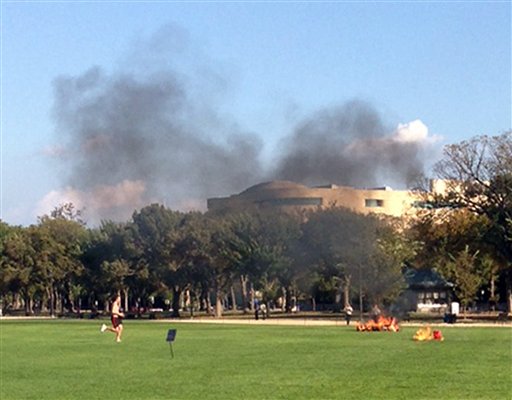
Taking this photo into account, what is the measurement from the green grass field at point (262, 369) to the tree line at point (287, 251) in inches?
1487

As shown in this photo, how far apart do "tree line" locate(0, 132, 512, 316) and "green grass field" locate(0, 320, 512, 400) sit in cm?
3778

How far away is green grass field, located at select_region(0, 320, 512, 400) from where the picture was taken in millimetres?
22047

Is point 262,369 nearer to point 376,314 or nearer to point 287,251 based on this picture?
point 376,314

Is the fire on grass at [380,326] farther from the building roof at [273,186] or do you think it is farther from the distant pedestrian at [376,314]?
the building roof at [273,186]

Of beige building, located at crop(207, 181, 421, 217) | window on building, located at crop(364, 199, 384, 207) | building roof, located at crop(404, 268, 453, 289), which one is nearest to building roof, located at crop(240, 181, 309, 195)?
beige building, located at crop(207, 181, 421, 217)

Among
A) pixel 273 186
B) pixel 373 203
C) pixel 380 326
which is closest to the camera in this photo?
pixel 380 326

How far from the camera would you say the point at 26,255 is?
116 m

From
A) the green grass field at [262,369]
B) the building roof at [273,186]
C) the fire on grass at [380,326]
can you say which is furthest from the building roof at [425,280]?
the green grass field at [262,369]

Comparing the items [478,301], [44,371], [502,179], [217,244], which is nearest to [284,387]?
[44,371]

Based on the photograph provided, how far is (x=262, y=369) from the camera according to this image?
2789cm

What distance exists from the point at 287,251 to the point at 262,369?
244ft

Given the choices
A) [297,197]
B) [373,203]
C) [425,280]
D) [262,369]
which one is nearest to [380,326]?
[262,369]

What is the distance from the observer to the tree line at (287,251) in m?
80.5

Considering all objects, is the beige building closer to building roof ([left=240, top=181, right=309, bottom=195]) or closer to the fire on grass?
building roof ([left=240, top=181, right=309, bottom=195])
